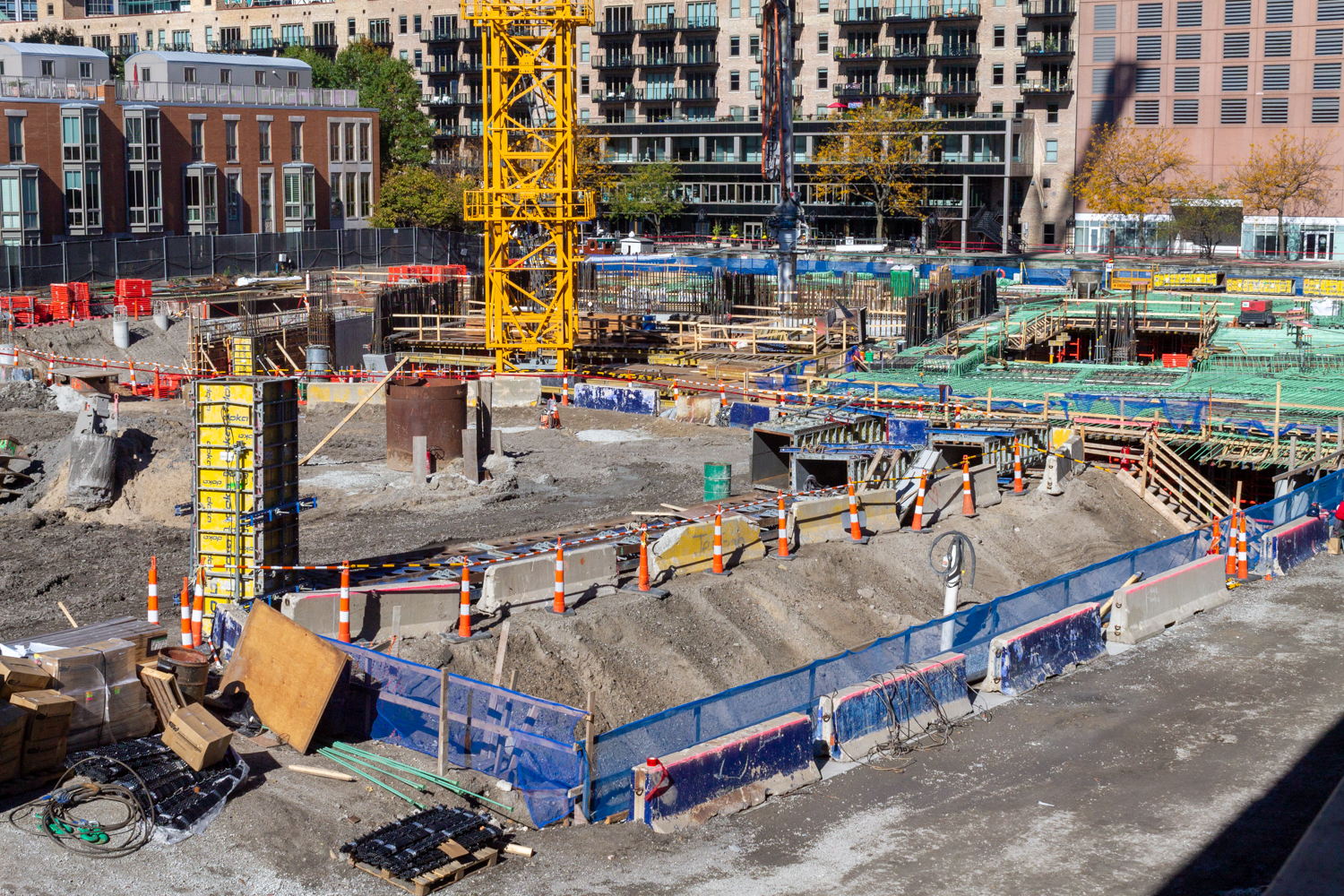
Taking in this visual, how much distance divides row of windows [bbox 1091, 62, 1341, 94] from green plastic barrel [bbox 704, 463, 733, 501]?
75.8 m

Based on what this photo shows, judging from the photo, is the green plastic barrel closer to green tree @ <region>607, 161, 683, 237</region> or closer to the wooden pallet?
the wooden pallet

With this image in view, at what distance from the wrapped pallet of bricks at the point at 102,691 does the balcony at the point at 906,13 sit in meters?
98.5

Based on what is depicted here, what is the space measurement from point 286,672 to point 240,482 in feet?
11.6

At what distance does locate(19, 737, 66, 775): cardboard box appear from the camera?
44.4ft

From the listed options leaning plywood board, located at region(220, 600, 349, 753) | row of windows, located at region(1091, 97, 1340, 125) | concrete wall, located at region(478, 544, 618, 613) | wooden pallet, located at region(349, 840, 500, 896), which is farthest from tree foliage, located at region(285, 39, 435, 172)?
wooden pallet, located at region(349, 840, 500, 896)

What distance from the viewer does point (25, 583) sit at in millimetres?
21766

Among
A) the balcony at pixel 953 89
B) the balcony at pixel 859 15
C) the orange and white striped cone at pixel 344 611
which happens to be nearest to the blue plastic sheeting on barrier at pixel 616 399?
the orange and white striped cone at pixel 344 611

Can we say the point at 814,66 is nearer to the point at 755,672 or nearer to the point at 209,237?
the point at 209,237

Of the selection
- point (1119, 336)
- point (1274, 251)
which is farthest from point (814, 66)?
point (1119, 336)

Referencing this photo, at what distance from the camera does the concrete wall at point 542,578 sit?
1905 cm

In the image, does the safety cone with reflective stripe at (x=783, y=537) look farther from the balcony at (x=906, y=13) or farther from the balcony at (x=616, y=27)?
the balcony at (x=616, y=27)

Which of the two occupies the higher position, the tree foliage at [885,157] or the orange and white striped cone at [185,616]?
the tree foliage at [885,157]

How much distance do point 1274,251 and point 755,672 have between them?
261 ft

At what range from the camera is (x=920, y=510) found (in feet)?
84.1
